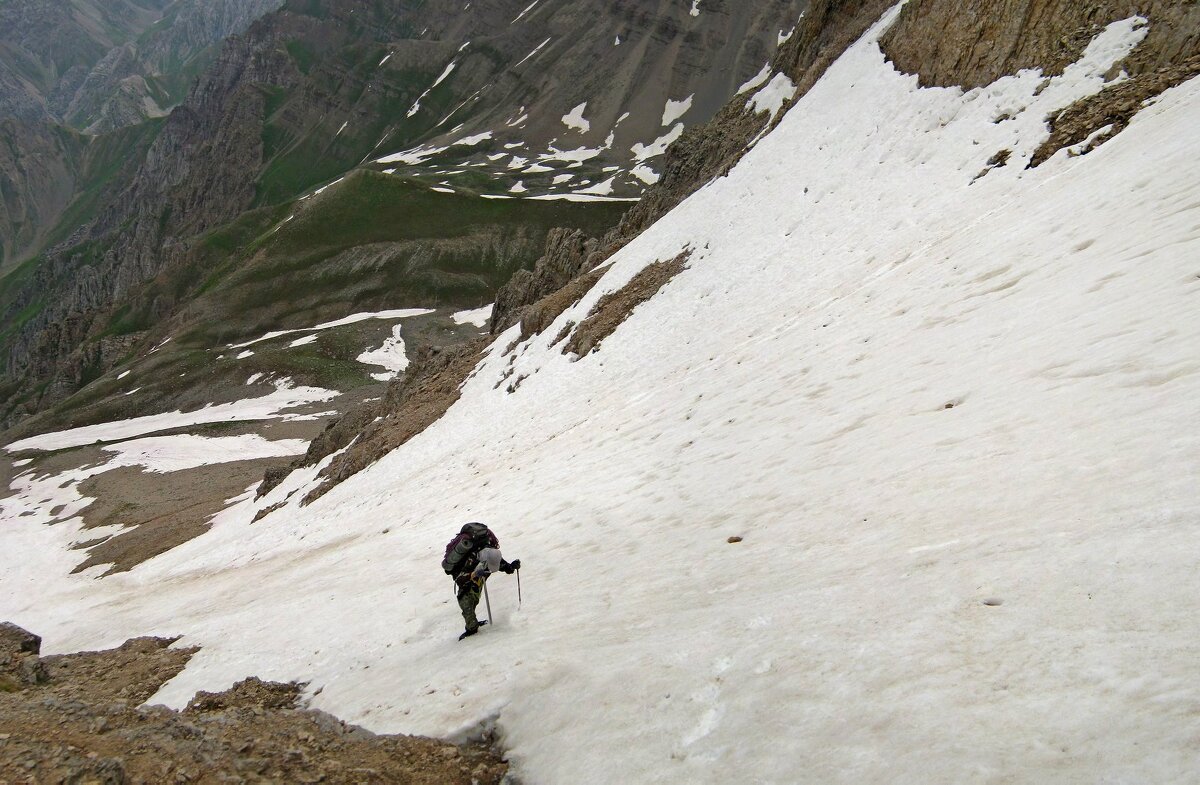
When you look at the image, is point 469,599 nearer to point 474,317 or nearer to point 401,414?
point 401,414

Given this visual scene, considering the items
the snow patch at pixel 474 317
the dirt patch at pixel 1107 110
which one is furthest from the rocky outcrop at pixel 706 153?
the snow patch at pixel 474 317

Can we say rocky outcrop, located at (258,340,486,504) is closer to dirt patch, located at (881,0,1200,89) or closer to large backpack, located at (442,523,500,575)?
large backpack, located at (442,523,500,575)

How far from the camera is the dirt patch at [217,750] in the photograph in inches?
212

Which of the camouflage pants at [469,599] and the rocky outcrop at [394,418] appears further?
the rocky outcrop at [394,418]

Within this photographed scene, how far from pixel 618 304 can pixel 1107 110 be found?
1667 centimetres

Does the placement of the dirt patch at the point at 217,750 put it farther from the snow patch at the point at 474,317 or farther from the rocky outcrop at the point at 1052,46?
the snow patch at the point at 474,317

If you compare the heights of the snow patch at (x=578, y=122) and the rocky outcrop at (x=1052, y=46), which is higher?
the snow patch at (x=578, y=122)

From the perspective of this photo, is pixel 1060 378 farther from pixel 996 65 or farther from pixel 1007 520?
pixel 996 65

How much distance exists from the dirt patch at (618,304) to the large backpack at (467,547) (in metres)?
17.0

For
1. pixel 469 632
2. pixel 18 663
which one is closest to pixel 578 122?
pixel 18 663

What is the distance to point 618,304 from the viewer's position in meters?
27.8

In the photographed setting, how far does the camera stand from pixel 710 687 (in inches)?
212

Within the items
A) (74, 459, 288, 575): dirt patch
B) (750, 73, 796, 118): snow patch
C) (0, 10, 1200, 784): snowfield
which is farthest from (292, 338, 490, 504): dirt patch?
(750, 73, 796, 118): snow patch

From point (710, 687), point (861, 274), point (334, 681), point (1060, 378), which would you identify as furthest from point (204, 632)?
point (861, 274)
